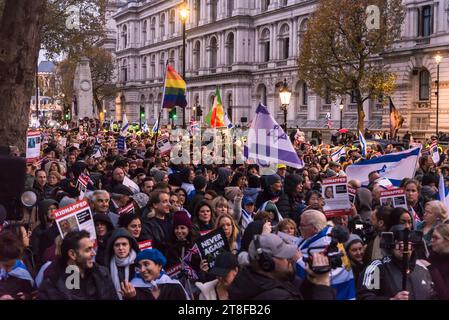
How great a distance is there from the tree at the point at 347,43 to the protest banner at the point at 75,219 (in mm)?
28105

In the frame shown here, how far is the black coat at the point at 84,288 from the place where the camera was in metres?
4.96

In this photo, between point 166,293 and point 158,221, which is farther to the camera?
point 158,221

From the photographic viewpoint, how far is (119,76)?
301 feet

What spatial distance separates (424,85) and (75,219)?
1526 inches

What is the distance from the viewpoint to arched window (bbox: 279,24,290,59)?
58.0 meters

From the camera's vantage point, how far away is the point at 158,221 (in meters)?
7.65

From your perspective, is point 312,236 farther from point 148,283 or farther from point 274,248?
point 148,283

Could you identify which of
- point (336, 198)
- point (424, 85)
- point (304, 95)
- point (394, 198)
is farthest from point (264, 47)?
point (336, 198)

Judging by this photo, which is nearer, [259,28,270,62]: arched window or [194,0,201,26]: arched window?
[259,28,270,62]: arched window

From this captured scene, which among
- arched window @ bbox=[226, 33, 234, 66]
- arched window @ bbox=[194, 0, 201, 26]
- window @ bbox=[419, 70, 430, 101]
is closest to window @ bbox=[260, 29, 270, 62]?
arched window @ bbox=[226, 33, 234, 66]

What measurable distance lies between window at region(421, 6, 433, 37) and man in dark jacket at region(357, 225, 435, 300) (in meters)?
38.6

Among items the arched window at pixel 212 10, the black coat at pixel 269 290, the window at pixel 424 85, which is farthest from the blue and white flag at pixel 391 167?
the arched window at pixel 212 10

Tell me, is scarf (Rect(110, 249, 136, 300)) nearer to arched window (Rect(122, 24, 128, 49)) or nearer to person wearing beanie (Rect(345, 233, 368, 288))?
person wearing beanie (Rect(345, 233, 368, 288))
